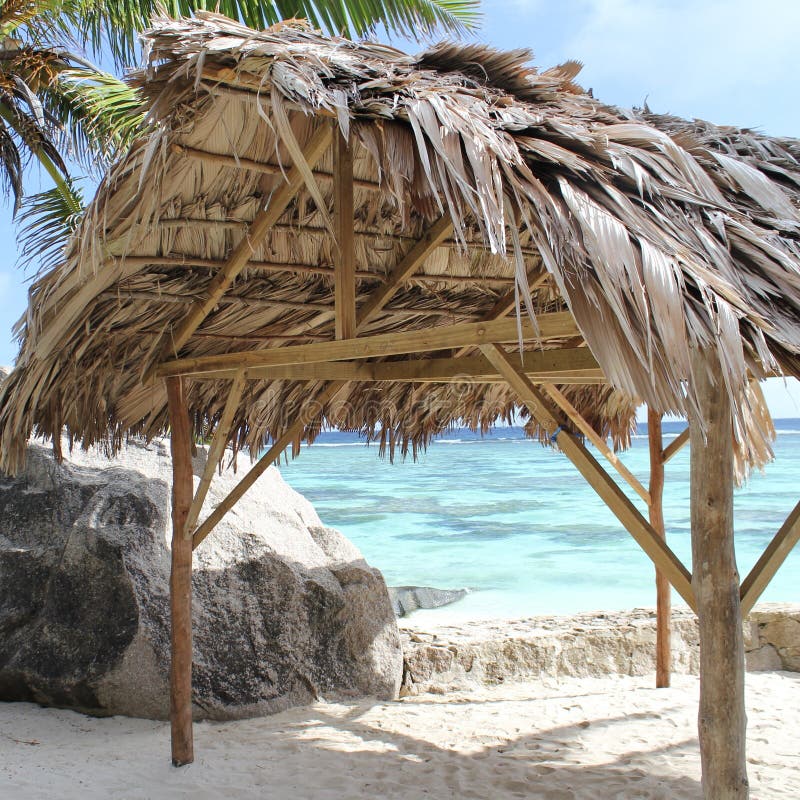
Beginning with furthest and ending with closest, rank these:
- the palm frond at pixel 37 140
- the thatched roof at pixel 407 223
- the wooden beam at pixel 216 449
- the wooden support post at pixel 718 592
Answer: the palm frond at pixel 37 140
the wooden beam at pixel 216 449
the wooden support post at pixel 718 592
the thatched roof at pixel 407 223

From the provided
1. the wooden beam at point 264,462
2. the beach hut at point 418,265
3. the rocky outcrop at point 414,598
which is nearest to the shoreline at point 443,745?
the beach hut at point 418,265

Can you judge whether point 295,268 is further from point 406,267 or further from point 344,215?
point 344,215

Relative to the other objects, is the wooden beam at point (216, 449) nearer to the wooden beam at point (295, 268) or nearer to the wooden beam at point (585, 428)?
the wooden beam at point (295, 268)

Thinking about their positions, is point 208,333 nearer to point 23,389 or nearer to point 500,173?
point 23,389

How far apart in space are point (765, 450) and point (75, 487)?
146 inches

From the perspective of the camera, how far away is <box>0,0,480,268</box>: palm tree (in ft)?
18.3

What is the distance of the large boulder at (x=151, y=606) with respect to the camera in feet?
13.1

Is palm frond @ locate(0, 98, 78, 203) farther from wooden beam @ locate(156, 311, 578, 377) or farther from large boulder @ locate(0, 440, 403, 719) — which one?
→ wooden beam @ locate(156, 311, 578, 377)

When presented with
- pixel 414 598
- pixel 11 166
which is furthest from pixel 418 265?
pixel 414 598

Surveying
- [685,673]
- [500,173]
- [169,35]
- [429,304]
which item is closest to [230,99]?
[169,35]

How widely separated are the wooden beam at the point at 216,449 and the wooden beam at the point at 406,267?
1.95ft

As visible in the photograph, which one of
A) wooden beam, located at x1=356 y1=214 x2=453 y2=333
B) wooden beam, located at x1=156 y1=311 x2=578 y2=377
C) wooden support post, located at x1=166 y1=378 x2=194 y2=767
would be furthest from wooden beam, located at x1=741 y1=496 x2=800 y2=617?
wooden support post, located at x1=166 y1=378 x2=194 y2=767

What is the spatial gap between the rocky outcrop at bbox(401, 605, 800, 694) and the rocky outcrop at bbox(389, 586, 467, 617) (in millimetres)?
3550

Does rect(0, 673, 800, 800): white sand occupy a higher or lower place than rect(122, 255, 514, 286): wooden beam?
lower
